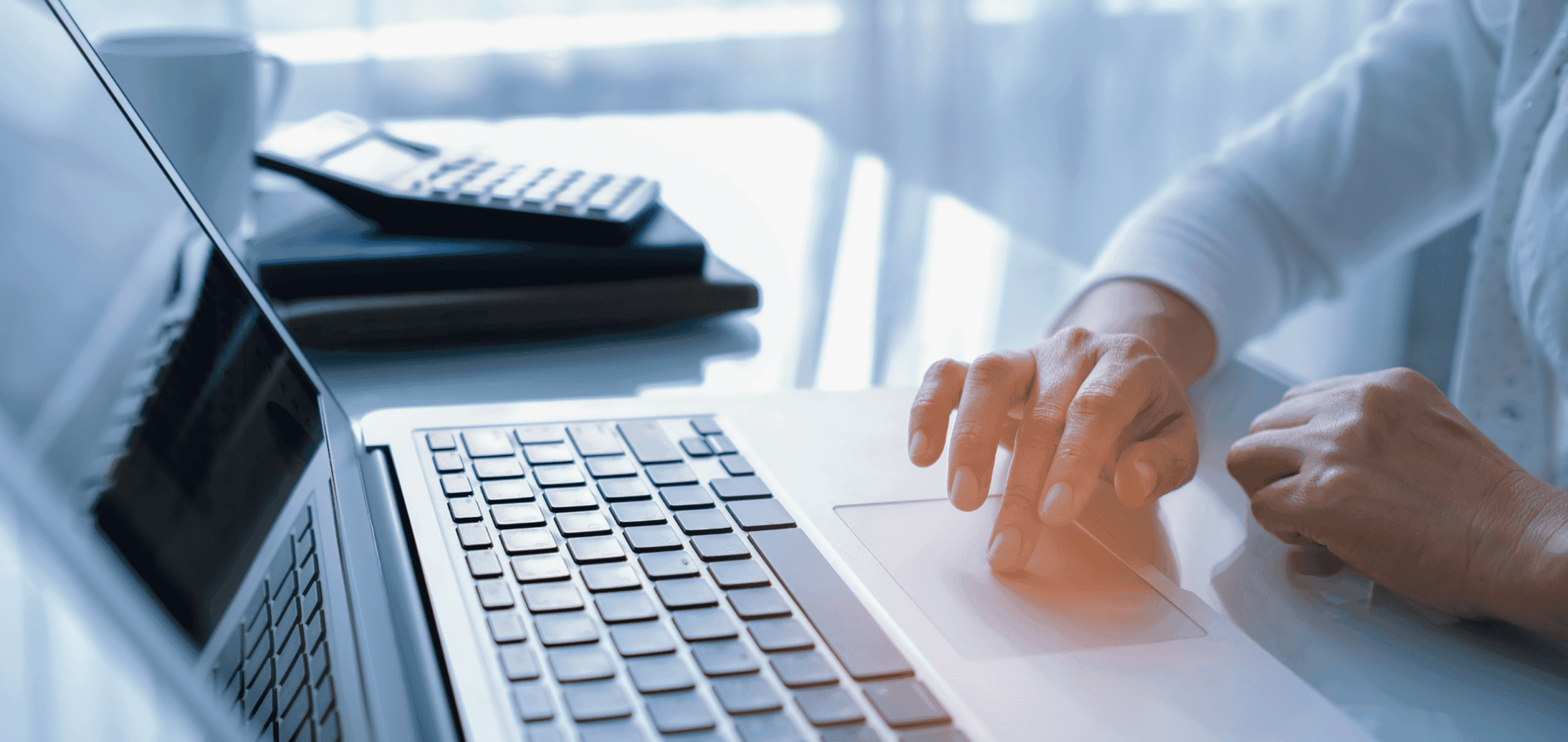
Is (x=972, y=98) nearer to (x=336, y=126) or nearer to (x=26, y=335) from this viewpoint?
(x=336, y=126)

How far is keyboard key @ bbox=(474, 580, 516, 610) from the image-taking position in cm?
36

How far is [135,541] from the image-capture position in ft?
0.84

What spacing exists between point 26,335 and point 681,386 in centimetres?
36

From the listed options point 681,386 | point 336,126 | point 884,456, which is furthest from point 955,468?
point 336,126

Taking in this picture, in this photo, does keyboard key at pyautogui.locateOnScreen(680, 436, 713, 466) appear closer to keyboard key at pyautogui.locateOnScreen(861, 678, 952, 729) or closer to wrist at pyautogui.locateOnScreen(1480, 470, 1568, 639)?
keyboard key at pyautogui.locateOnScreen(861, 678, 952, 729)

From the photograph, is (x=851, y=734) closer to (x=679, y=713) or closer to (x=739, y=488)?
(x=679, y=713)

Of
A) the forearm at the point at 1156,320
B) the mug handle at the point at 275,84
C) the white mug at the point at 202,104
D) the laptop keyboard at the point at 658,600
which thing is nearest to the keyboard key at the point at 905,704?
the laptop keyboard at the point at 658,600

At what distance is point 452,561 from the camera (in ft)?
1.26

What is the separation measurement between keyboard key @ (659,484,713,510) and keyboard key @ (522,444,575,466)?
5 centimetres

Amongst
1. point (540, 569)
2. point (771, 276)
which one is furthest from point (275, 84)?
point (540, 569)

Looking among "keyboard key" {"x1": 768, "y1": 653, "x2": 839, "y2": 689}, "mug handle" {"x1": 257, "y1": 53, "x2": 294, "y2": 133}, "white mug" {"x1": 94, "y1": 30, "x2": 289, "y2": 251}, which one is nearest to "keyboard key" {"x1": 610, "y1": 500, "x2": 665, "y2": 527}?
"keyboard key" {"x1": 768, "y1": 653, "x2": 839, "y2": 689}

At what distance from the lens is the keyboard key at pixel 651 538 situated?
400mm

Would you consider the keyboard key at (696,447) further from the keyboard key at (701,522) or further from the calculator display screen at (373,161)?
the calculator display screen at (373,161)

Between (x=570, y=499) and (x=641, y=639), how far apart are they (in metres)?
0.11
